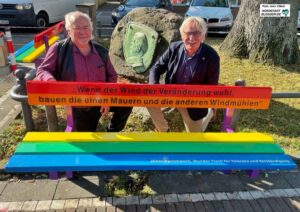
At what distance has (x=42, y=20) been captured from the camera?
12359mm

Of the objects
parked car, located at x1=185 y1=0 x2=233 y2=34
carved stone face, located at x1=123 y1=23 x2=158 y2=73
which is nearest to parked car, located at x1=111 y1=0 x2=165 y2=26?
parked car, located at x1=185 y1=0 x2=233 y2=34

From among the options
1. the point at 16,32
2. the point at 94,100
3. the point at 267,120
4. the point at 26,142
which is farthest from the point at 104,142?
the point at 16,32

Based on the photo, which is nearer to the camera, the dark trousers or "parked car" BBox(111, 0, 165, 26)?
the dark trousers

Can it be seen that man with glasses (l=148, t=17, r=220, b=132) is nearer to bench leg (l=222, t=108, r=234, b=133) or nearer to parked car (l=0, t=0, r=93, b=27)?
bench leg (l=222, t=108, r=234, b=133)

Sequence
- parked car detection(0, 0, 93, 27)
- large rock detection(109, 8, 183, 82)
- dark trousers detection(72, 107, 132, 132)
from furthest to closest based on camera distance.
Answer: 1. parked car detection(0, 0, 93, 27)
2. large rock detection(109, 8, 183, 82)
3. dark trousers detection(72, 107, 132, 132)

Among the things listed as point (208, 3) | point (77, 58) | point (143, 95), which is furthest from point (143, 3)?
point (143, 95)

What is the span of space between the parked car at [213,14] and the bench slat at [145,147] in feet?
31.2

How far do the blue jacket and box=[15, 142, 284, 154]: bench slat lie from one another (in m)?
0.57

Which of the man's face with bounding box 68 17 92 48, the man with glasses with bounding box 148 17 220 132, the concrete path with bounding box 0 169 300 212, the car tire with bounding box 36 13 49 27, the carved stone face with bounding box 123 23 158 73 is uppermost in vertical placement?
the man's face with bounding box 68 17 92 48

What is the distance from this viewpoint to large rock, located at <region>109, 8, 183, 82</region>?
17.2ft

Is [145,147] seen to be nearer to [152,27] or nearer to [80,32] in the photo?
[80,32]

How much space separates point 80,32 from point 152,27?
2.73 meters

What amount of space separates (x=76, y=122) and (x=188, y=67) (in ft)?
4.20

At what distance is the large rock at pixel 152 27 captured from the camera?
5.25 meters
